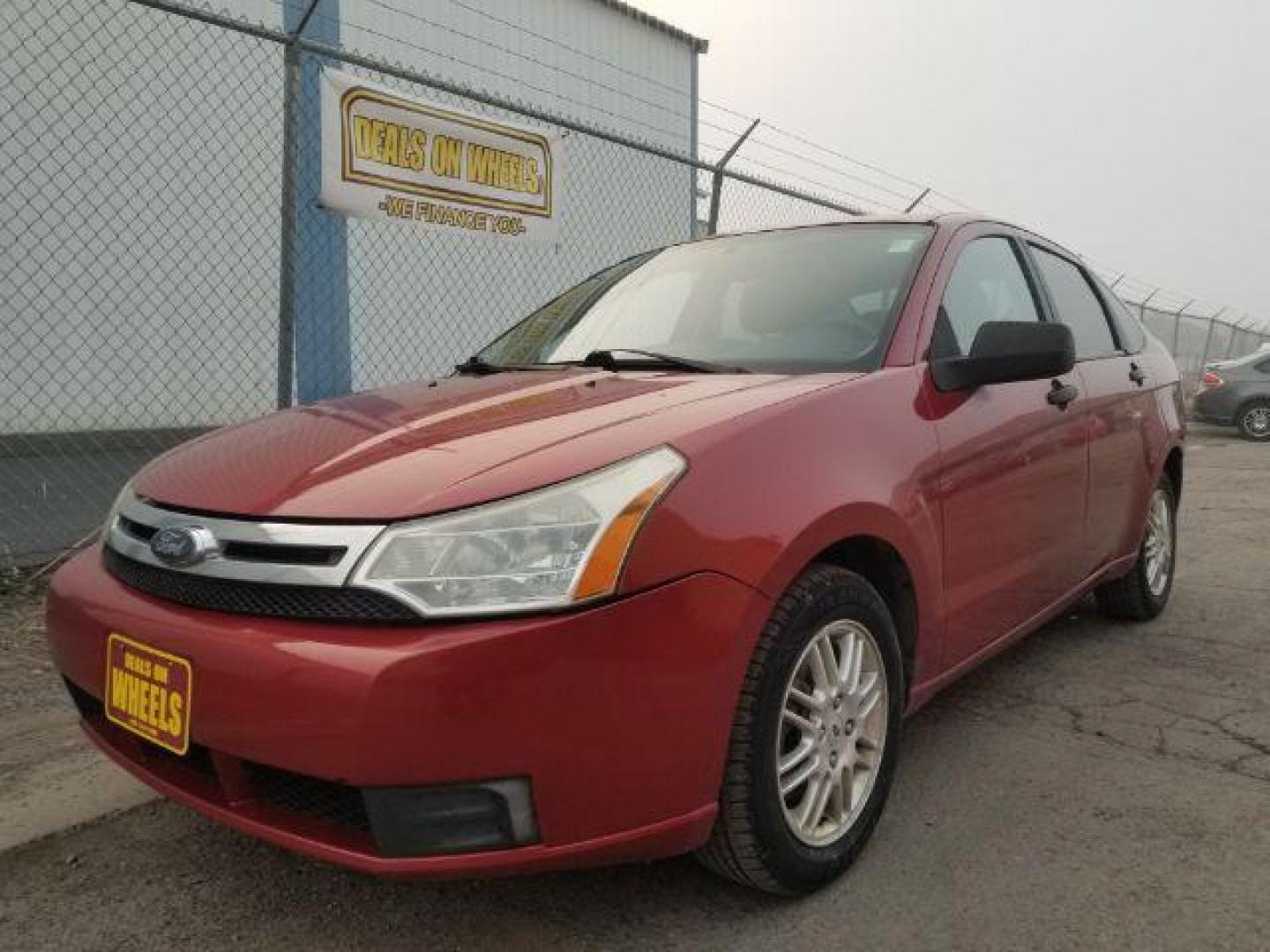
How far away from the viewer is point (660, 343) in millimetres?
2875

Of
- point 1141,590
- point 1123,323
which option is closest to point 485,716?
point 1141,590

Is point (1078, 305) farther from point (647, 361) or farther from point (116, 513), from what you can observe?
point (116, 513)

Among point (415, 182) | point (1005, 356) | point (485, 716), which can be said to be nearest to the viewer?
point (485, 716)

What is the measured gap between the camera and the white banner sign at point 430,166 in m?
4.55

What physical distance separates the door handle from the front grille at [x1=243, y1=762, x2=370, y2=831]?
88.9 inches

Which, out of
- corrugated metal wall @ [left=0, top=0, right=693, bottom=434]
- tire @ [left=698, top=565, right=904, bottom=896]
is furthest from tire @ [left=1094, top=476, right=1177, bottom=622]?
corrugated metal wall @ [left=0, top=0, right=693, bottom=434]

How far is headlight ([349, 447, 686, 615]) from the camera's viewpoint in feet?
5.54

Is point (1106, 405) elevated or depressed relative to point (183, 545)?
elevated

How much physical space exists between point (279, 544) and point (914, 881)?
1.49 meters

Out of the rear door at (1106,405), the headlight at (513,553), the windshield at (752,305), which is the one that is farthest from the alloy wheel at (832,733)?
the rear door at (1106,405)

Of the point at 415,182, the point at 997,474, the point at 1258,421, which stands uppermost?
the point at 415,182

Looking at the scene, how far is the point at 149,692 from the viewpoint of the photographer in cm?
188

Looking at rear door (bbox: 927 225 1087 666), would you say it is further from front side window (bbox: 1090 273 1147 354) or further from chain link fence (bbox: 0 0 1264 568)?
chain link fence (bbox: 0 0 1264 568)

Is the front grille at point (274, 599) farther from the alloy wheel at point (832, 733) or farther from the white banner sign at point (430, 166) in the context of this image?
the white banner sign at point (430, 166)
